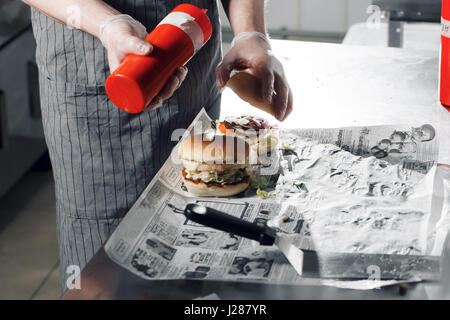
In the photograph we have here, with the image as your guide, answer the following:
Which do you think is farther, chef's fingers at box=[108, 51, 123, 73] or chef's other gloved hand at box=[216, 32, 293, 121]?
chef's other gloved hand at box=[216, 32, 293, 121]

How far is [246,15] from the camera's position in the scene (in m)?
1.50

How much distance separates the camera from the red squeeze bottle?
1.04 m

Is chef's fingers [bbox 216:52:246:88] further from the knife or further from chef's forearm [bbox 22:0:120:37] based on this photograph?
the knife

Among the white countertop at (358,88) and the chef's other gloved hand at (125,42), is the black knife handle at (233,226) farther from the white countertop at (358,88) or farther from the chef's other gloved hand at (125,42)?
the white countertop at (358,88)

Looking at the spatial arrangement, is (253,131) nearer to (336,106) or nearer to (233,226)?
(336,106)

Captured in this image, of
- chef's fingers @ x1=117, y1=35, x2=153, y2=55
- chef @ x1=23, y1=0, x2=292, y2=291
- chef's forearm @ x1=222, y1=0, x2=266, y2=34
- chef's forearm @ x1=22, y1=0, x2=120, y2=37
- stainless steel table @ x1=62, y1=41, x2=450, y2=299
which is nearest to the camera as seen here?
stainless steel table @ x1=62, y1=41, x2=450, y2=299

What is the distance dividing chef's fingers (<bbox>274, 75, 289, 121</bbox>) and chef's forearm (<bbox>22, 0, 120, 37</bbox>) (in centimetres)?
38

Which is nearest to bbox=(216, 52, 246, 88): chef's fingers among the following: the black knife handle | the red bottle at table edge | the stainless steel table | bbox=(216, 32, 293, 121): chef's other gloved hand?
bbox=(216, 32, 293, 121): chef's other gloved hand

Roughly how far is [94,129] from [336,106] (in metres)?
0.62

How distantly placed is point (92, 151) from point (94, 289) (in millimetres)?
491

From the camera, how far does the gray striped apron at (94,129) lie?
1325 mm

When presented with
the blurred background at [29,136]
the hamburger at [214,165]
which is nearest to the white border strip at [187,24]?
the hamburger at [214,165]

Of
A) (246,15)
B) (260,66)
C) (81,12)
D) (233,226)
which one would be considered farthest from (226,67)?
(233,226)
